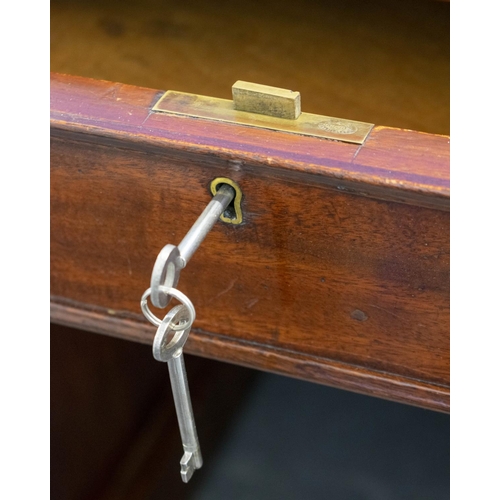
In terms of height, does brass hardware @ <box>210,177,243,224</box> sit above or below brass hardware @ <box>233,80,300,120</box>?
below

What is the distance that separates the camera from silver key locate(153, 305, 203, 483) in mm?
610

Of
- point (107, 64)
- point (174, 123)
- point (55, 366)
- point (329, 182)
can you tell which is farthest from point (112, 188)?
point (107, 64)

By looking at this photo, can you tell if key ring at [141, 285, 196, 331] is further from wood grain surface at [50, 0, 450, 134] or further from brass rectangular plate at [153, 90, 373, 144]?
wood grain surface at [50, 0, 450, 134]

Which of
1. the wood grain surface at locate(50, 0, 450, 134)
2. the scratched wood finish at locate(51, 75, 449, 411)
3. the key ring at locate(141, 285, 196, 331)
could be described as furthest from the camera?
the wood grain surface at locate(50, 0, 450, 134)

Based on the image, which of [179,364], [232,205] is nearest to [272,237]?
[232,205]

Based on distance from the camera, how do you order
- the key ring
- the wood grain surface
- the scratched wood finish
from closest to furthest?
1. the key ring
2. the scratched wood finish
3. the wood grain surface

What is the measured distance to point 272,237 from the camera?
77cm

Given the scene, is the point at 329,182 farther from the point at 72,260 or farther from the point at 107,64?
the point at 107,64

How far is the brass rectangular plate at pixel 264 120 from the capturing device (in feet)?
2.38

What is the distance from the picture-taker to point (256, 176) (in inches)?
28.5

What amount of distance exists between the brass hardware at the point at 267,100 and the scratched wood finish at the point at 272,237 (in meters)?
0.03

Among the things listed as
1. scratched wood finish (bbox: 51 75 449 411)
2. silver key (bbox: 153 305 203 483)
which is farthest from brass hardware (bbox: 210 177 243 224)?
silver key (bbox: 153 305 203 483)

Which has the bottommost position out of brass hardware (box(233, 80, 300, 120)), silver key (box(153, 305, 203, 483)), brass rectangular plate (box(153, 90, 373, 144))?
silver key (box(153, 305, 203, 483))

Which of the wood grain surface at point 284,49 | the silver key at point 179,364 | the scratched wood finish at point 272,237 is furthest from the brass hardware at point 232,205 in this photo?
the wood grain surface at point 284,49
